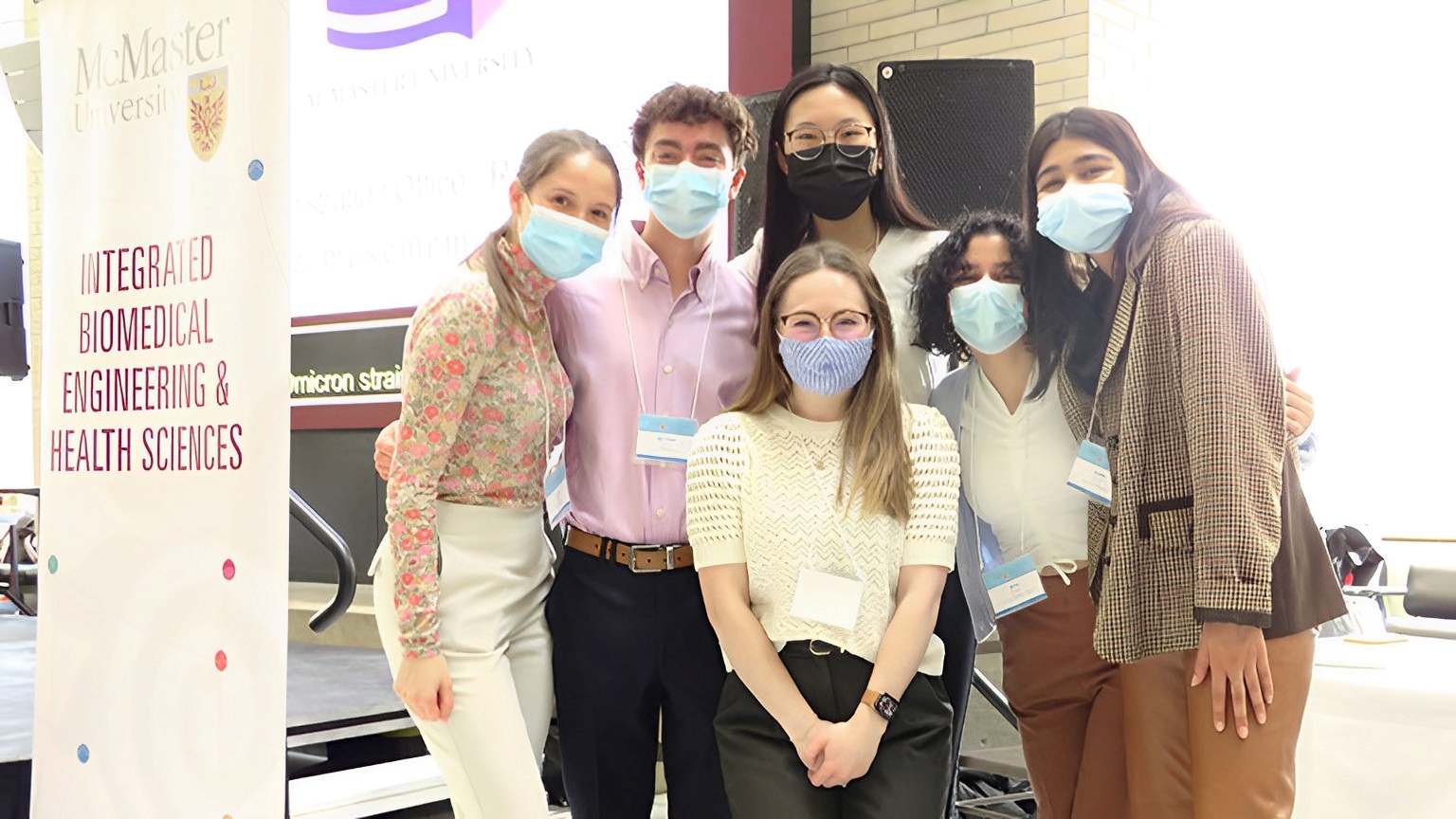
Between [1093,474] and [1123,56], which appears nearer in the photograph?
[1093,474]

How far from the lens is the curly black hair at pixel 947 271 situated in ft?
7.99

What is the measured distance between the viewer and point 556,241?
2.21 metres

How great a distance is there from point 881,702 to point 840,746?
10 cm

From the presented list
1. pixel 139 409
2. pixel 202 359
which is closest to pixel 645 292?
pixel 202 359

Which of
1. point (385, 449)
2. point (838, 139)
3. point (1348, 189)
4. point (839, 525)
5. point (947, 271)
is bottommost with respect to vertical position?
point (839, 525)

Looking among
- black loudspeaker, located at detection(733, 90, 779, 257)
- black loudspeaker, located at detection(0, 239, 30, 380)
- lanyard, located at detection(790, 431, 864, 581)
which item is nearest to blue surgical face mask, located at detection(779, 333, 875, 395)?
lanyard, located at detection(790, 431, 864, 581)

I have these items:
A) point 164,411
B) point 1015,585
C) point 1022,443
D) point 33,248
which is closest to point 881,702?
point 1015,585

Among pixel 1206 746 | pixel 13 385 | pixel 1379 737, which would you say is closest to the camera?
pixel 1206 746

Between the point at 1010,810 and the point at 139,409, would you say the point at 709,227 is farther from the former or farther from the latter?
the point at 1010,810

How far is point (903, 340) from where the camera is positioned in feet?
8.42

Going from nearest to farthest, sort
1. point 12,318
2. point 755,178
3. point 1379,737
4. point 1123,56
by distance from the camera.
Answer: point 1379,737 < point 755,178 < point 1123,56 < point 12,318

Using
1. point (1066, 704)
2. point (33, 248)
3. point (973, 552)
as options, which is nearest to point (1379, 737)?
point (1066, 704)

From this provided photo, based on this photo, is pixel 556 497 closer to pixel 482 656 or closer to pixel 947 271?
pixel 482 656

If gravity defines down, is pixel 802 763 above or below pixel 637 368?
below
